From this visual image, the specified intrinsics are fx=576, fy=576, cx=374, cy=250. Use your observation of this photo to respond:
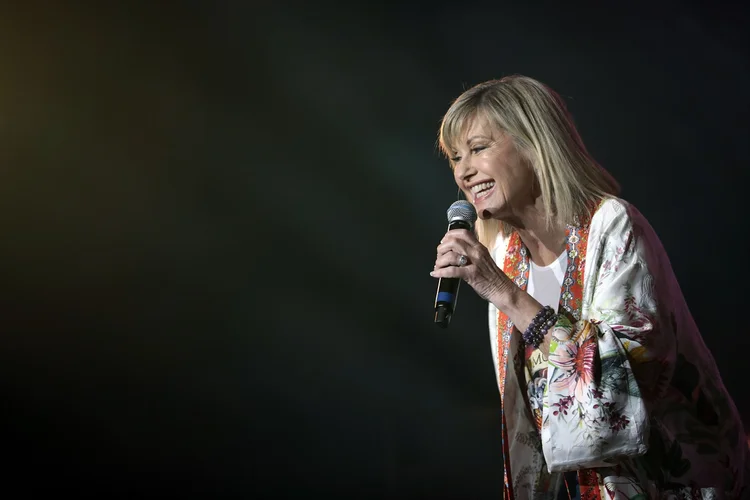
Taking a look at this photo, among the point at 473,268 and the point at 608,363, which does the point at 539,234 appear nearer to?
the point at 473,268

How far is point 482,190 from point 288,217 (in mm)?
1983

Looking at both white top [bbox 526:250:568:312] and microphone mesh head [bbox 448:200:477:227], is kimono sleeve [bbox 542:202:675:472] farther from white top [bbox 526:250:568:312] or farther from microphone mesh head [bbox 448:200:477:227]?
Answer: microphone mesh head [bbox 448:200:477:227]

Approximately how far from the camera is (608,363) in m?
0.94

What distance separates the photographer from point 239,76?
3.18 m

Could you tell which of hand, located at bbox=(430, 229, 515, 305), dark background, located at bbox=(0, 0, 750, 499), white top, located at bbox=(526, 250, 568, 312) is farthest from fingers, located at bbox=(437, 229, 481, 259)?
dark background, located at bbox=(0, 0, 750, 499)

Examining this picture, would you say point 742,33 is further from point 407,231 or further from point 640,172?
point 407,231

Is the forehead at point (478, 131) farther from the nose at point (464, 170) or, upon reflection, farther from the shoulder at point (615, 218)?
the shoulder at point (615, 218)

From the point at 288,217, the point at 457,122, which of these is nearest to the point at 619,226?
the point at 457,122

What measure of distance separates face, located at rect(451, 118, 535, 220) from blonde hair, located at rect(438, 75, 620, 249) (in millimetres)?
22

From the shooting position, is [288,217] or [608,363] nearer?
[608,363]

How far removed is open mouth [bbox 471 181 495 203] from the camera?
4.42 ft

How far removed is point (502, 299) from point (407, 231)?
2165 mm

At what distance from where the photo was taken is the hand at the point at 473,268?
113cm

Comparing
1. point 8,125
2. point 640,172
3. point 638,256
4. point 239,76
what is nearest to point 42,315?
point 8,125
